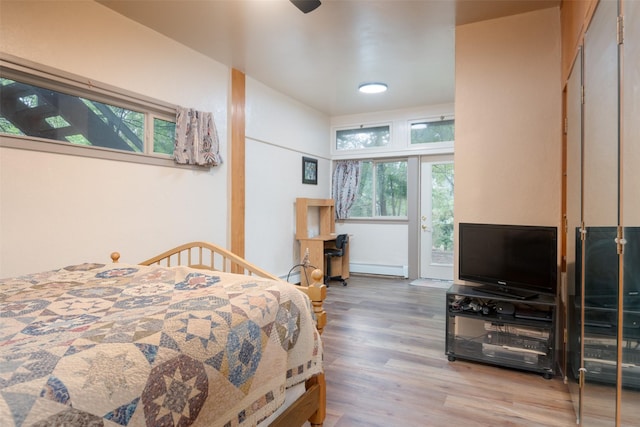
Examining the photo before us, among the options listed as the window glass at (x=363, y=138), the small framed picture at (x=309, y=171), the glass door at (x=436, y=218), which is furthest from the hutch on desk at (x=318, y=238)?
the glass door at (x=436, y=218)

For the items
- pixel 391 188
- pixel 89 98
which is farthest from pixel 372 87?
pixel 89 98

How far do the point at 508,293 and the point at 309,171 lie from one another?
376cm

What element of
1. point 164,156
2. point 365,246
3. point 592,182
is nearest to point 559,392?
point 592,182

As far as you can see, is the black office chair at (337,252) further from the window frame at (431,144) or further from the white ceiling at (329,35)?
the white ceiling at (329,35)

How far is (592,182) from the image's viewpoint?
5.35 feet

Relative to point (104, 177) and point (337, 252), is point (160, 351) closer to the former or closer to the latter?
point (104, 177)

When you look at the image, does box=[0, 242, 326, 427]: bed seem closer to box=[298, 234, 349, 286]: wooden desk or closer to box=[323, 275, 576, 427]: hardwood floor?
box=[323, 275, 576, 427]: hardwood floor

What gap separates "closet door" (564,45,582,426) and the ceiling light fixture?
7.94 ft

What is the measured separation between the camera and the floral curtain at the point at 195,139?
3.37 m

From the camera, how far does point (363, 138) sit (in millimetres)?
6227

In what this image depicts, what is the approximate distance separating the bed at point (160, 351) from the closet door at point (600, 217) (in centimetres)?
116

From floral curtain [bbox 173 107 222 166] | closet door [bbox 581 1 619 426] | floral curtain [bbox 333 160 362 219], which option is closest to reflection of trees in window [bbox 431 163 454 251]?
floral curtain [bbox 333 160 362 219]

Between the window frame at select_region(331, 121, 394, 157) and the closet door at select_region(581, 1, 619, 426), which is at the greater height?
the window frame at select_region(331, 121, 394, 157)

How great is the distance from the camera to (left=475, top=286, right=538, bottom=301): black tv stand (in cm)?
258
